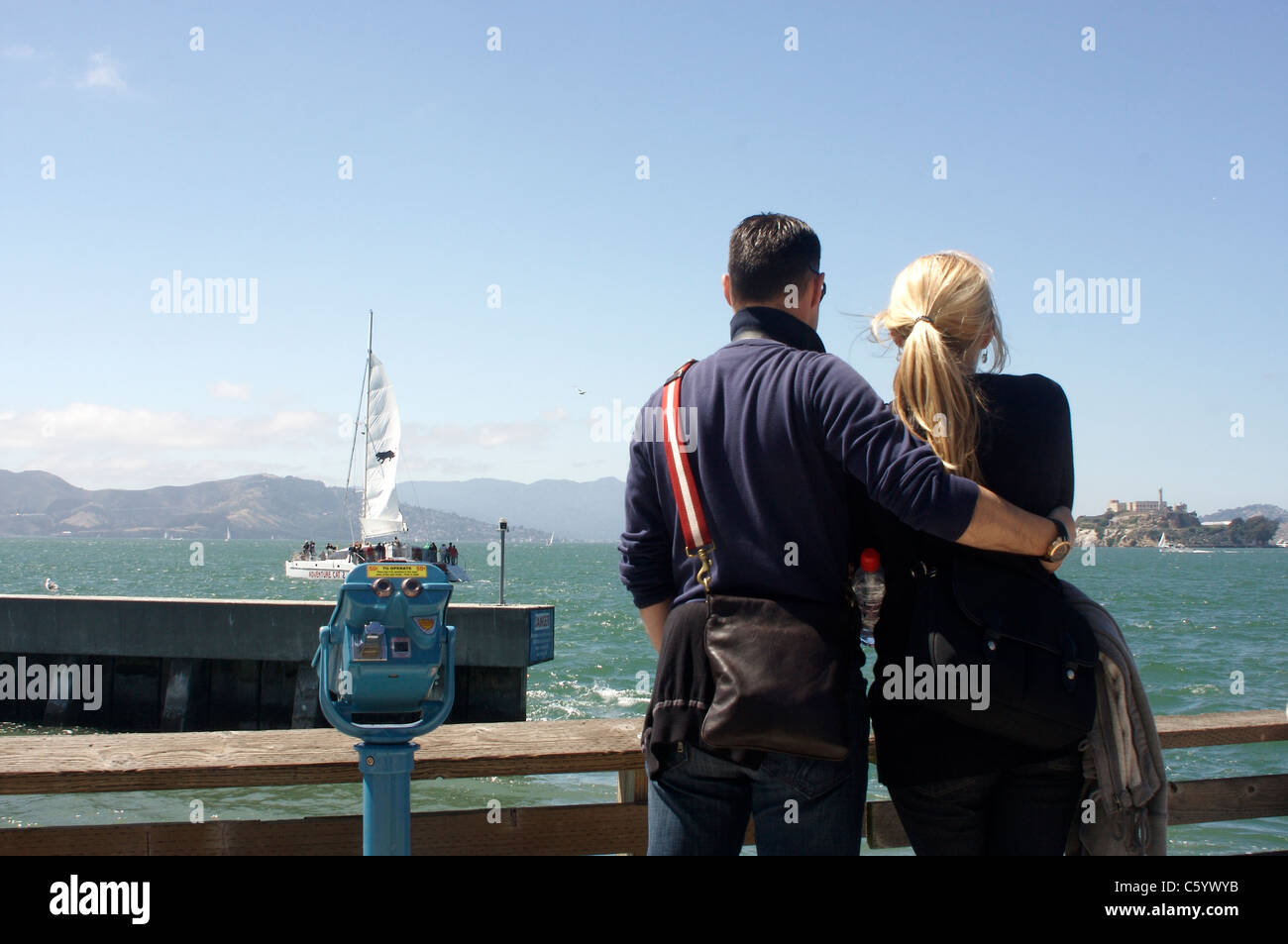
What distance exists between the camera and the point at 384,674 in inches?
93.3

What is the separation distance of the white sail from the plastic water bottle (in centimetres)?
5345

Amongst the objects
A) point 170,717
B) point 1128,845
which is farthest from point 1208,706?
point 1128,845

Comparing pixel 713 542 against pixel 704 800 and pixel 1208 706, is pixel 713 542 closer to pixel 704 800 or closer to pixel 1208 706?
pixel 704 800

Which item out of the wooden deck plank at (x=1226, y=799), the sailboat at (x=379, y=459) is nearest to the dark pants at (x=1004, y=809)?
the wooden deck plank at (x=1226, y=799)

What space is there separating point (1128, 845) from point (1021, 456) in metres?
0.75

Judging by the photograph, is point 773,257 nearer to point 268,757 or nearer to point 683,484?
point 683,484

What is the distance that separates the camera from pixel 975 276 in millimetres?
2098

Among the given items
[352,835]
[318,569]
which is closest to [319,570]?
[318,569]

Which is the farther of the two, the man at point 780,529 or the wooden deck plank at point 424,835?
the wooden deck plank at point 424,835

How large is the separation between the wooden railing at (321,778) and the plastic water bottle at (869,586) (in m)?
0.94

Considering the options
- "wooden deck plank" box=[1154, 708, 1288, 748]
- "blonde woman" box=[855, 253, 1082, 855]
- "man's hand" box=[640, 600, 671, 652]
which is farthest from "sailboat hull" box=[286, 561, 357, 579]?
"blonde woman" box=[855, 253, 1082, 855]

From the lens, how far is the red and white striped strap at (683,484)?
1934 mm

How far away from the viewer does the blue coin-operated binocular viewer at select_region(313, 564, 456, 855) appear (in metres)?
2.37

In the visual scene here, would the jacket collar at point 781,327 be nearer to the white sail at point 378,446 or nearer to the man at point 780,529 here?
the man at point 780,529
